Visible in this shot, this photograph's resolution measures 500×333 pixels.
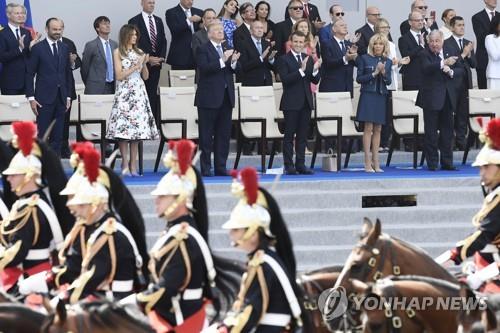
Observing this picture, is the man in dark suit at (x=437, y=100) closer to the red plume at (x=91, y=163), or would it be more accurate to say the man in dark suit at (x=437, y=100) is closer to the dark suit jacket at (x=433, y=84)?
the dark suit jacket at (x=433, y=84)

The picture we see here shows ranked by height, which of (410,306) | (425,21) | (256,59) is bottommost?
(410,306)

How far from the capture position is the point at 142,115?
1830 centimetres

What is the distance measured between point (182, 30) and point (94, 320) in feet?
41.3

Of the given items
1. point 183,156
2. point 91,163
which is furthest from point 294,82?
point 183,156

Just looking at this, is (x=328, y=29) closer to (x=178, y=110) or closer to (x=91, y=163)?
(x=178, y=110)

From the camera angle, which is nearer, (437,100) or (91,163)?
(91,163)

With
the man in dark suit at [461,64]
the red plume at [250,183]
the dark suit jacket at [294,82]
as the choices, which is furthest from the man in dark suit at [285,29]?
the red plume at [250,183]

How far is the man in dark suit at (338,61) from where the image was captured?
63.5 feet

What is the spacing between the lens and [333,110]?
63.5 feet

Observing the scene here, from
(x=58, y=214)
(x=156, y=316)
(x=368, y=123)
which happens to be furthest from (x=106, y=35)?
(x=156, y=316)

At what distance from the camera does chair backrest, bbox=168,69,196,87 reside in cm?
2003

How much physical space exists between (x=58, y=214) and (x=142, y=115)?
725cm

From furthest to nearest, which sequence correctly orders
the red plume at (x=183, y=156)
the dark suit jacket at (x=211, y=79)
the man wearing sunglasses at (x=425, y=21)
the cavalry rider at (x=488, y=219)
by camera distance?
the man wearing sunglasses at (x=425, y=21) → the dark suit jacket at (x=211, y=79) → the cavalry rider at (x=488, y=219) → the red plume at (x=183, y=156)

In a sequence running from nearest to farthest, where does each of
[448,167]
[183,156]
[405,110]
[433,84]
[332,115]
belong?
[183,156], [433,84], [448,167], [332,115], [405,110]
